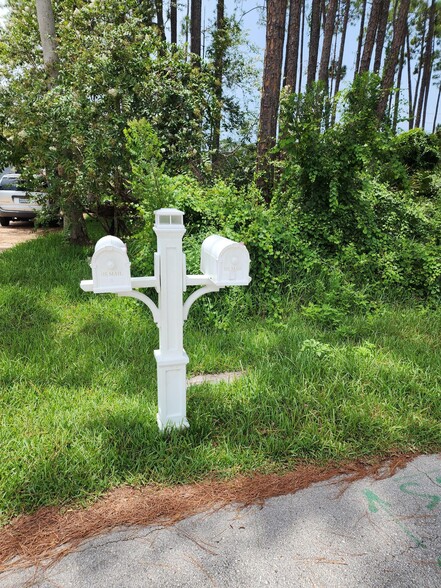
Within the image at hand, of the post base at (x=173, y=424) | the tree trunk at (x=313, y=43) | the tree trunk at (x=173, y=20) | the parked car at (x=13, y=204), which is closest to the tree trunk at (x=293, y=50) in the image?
the tree trunk at (x=313, y=43)

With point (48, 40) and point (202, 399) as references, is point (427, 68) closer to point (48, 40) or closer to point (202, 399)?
point (48, 40)

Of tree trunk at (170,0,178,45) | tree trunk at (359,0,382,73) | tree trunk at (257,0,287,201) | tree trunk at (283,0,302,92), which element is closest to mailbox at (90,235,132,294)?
tree trunk at (257,0,287,201)

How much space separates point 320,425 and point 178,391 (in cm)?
92

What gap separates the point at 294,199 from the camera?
213 inches

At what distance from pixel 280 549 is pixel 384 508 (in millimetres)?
602

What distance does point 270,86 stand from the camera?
20.4 ft

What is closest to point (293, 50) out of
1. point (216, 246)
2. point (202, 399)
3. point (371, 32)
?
point (371, 32)

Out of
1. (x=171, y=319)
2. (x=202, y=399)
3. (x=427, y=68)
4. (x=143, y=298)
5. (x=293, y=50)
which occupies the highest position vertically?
(x=427, y=68)

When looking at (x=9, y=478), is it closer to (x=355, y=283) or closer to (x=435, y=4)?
(x=355, y=283)

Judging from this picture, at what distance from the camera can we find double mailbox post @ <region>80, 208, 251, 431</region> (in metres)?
1.93

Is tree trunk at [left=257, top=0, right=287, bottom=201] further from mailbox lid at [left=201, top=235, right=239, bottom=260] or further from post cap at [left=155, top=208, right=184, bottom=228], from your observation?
post cap at [left=155, top=208, right=184, bottom=228]

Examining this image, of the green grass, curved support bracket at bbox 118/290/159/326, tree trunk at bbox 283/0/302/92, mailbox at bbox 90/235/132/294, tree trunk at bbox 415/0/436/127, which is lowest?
the green grass

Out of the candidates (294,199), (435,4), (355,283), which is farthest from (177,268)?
(435,4)

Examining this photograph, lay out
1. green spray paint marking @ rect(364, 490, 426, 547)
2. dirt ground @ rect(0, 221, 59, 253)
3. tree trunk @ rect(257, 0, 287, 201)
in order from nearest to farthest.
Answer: green spray paint marking @ rect(364, 490, 426, 547) < tree trunk @ rect(257, 0, 287, 201) < dirt ground @ rect(0, 221, 59, 253)
